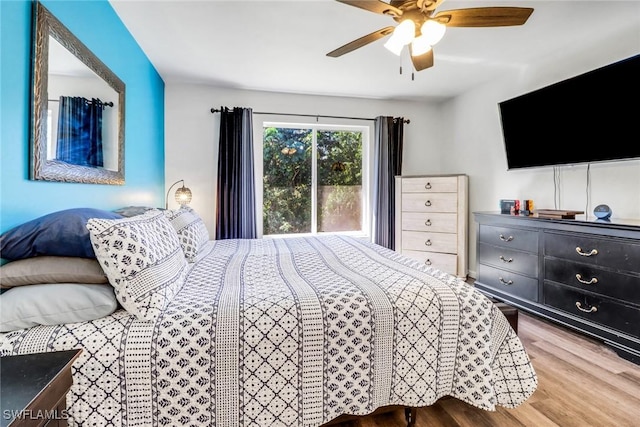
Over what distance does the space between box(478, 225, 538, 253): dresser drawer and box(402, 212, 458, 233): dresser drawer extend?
0.52 m

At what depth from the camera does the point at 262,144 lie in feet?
12.7

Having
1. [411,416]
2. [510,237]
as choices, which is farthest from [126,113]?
[510,237]

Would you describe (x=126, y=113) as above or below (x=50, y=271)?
above

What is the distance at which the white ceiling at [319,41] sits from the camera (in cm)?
215

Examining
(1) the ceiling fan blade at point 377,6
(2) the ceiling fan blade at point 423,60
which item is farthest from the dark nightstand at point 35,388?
(2) the ceiling fan blade at point 423,60

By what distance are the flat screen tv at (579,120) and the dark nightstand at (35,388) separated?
11.0ft

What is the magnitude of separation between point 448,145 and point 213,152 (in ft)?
10.5

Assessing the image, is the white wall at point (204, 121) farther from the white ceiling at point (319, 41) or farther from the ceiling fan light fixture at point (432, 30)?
the ceiling fan light fixture at point (432, 30)

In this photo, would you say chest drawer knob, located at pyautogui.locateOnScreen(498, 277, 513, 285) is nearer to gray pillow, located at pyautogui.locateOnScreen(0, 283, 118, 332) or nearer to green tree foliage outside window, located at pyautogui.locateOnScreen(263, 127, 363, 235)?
green tree foliage outside window, located at pyautogui.locateOnScreen(263, 127, 363, 235)

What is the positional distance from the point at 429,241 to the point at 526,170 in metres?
1.29

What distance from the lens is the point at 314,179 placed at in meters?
4.11

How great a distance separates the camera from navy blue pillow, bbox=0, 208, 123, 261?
1164mm

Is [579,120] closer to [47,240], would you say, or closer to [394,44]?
[394,44]

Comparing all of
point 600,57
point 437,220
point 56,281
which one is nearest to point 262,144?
point 437,220
